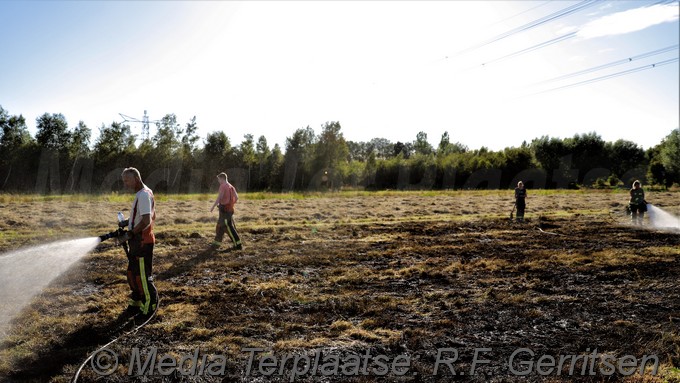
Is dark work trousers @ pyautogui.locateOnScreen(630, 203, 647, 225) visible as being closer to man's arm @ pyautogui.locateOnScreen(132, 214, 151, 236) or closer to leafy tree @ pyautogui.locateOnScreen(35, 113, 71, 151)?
man's arm @ pyautogui.locateOnScreen(132, 214, 151, 236)

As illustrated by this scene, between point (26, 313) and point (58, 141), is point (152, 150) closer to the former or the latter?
point (58, 141)

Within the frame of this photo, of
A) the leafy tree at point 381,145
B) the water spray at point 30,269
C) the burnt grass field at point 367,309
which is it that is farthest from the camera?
the leafy tree at point 381,145

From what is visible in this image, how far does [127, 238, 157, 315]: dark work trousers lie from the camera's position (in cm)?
713

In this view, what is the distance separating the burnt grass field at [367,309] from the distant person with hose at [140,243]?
19.7 inches

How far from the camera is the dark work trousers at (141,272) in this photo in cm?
713

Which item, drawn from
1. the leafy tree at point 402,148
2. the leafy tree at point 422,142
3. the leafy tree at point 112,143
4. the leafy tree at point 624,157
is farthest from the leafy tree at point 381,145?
the leafy tree at point 112,143

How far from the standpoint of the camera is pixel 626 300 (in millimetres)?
8719

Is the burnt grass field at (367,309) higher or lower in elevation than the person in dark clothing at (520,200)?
lower

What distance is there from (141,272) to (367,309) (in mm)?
3895

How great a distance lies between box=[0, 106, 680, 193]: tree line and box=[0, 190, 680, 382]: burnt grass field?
121ft

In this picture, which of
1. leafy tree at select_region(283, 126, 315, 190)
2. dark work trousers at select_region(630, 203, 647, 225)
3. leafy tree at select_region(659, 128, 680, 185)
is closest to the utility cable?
leafy tree at select_region(659, 128, 680, 185)

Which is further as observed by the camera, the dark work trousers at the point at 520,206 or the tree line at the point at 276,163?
the tree line at the point at 276,163

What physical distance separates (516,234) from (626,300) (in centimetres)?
937

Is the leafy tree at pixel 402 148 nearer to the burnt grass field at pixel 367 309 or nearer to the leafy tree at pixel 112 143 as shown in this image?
the leafy tree at pixel 112 143
